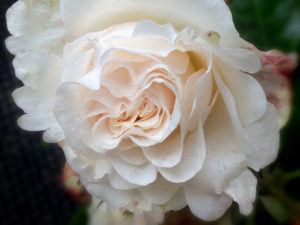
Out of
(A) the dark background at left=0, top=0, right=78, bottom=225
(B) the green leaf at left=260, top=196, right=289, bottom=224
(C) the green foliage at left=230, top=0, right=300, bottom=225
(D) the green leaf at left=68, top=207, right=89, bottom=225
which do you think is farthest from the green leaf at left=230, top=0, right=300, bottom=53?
(A) the dark background at left=0, top=0, right=78, bottom=225

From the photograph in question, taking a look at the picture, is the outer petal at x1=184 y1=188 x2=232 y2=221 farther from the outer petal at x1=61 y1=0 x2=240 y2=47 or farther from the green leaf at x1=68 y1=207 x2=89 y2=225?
the green leaf at x1=68 y1=207 x2=89 y2=225

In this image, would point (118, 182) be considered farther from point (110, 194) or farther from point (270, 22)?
point (270, 22)

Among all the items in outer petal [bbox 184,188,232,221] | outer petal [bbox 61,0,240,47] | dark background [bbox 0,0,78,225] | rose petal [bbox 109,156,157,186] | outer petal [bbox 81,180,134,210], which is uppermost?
outer petal [bbox 61,0,240,47]

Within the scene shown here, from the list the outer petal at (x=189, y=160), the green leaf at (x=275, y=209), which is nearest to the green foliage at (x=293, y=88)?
the green leaf at (x=275, y=209)

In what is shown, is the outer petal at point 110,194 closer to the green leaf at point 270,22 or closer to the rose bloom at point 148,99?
the rose bloom at point 148,99

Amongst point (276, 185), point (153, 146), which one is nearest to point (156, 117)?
point (153, 146)

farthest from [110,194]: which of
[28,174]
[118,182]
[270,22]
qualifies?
[28,174]
